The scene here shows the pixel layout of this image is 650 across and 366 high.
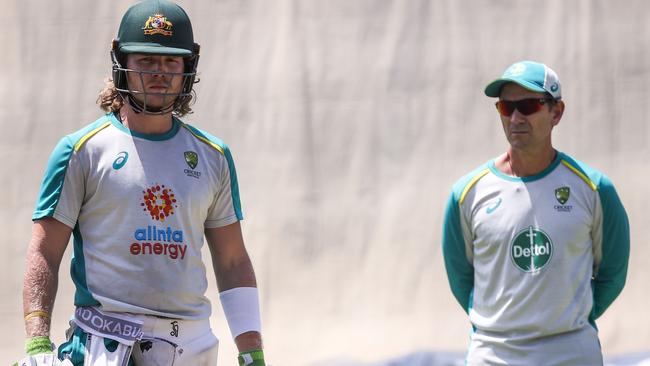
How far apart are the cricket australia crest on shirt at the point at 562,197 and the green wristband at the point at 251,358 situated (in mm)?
1020

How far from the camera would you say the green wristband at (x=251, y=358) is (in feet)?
12.3

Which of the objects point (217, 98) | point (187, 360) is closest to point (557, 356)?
point (187, 360)

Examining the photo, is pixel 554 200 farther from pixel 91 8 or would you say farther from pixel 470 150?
pixel 91 8

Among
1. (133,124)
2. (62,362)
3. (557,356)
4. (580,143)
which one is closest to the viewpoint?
(62,362)

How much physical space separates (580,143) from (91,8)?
2.60 meters

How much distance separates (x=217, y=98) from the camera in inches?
256

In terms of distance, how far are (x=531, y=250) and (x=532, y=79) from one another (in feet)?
1.86

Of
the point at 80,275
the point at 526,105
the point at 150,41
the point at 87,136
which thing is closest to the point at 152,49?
the point at 150,41

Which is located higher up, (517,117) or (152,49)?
A: (152,49)

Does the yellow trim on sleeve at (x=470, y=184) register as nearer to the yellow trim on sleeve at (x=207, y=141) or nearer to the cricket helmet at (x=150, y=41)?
the yellow trim on sleeve at (x=207, y=141)

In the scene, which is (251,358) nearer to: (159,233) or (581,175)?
(159,233)

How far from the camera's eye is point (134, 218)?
3479 mm

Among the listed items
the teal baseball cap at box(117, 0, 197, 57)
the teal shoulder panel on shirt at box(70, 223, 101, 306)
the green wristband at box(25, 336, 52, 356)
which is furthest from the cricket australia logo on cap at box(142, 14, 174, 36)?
the green wristband at box(25, 336, 52, 356)

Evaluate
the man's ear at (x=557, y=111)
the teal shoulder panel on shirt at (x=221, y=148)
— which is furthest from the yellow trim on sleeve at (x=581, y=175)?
the teal shoulder panel on shirt at (x=221, y=148)
